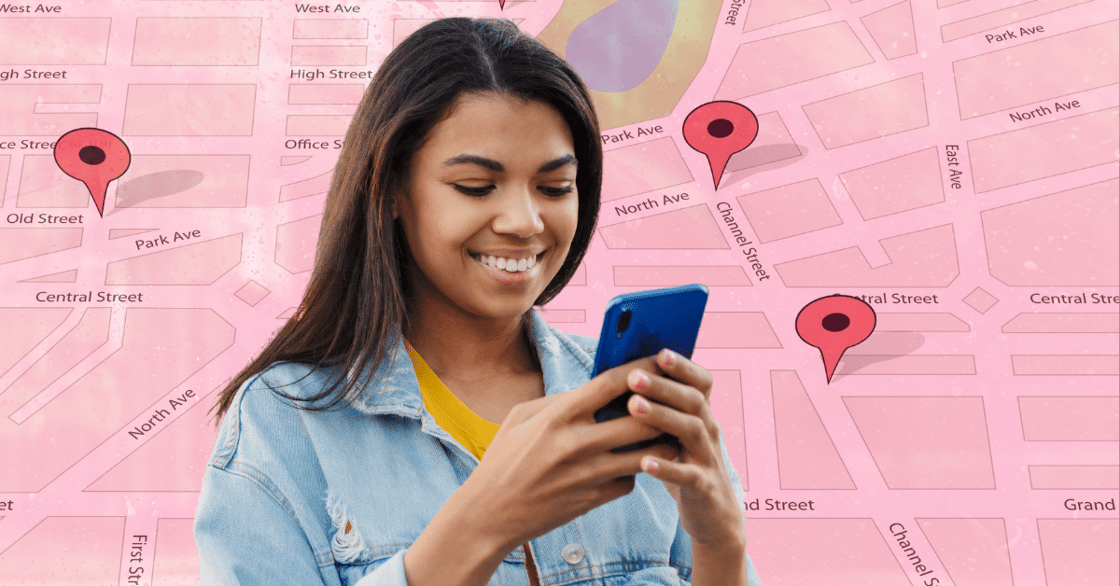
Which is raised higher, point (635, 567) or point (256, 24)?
point (256, 24)

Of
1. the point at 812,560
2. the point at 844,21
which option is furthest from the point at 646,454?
the point at 844,21

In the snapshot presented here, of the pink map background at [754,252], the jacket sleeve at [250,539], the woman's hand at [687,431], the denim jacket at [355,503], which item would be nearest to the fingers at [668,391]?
the woman's hand at [687,431]

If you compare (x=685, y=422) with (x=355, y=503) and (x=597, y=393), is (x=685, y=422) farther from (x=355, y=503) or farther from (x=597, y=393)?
(x=355, y=503)

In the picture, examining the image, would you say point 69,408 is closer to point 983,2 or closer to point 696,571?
point 696,571

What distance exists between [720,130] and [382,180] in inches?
35.6

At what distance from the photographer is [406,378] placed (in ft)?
2.71

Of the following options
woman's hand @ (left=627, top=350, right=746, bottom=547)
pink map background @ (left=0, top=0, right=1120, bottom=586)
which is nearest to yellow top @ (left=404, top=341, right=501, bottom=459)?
woman's hand @ (left=627, top=350, right=746, bottom=547)

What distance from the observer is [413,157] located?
82 cm

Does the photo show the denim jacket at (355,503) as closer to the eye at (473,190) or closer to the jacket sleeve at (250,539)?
the jacket sleeve at (250,539)

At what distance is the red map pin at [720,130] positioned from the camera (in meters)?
1.56

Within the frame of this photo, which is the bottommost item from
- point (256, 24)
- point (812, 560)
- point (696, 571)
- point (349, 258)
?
point (696, 571)

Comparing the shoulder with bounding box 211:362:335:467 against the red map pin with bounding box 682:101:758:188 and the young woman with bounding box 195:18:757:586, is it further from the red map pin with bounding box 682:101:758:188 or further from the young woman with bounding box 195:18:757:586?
the red map pin with bounding box 682:101:758:188

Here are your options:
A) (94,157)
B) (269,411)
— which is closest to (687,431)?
(269,411)

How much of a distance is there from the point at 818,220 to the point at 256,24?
1073 millimetres
